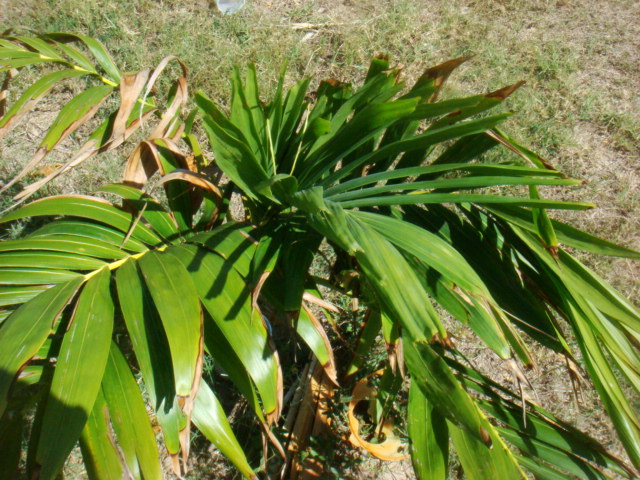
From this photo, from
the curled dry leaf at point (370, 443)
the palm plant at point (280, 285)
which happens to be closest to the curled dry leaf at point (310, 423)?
the curled dry leaf at point (370, 443)

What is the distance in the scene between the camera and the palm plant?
3.61ft

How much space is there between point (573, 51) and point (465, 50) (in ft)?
2.25

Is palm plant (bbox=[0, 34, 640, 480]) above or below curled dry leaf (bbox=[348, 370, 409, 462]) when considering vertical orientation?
above

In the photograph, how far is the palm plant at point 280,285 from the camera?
110cm

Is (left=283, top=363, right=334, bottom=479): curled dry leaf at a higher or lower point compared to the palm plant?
lower

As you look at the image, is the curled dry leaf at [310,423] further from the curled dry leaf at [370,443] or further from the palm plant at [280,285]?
the palm plant at [280,285]

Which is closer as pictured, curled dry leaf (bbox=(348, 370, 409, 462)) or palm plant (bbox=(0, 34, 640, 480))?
palm plant (bbox=(0, 34, 640, 480))

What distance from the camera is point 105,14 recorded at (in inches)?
128

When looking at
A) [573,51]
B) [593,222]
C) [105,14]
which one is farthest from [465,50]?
[105,14]

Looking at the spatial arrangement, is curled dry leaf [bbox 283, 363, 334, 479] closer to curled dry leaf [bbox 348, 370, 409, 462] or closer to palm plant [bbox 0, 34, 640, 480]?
curled dry leaf [bbox 348, 370, 409, 462]

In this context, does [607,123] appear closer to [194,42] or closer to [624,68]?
[624,68]

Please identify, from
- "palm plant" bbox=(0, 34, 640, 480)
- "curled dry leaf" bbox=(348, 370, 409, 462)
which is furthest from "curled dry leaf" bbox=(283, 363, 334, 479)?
"palm plant" bbox=(0, 34, 640, 480)

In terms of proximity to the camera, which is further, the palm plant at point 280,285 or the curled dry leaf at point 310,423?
the curled dry leaf at point 310,423

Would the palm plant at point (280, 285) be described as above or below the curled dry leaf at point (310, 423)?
above
